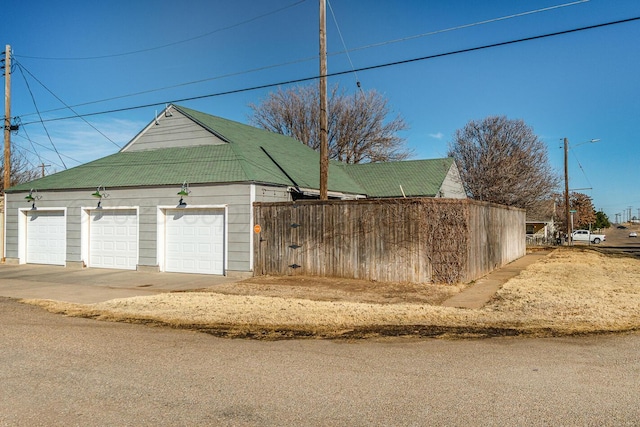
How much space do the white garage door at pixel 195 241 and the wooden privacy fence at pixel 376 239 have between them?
1449mm

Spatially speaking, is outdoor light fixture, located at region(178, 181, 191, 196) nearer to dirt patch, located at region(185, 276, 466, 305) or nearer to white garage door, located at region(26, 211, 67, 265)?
dirt patch, located at region(185, 276, 466, 305)

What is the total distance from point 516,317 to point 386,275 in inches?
199

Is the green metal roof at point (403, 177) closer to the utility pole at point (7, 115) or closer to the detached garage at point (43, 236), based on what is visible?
the detached garage at point (43, 236)

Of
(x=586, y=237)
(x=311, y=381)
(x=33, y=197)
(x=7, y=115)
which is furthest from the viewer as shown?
(x=586, y=237)

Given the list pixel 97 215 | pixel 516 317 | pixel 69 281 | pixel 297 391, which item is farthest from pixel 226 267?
pixel 297 391

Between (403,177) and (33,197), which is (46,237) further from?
(403,177)

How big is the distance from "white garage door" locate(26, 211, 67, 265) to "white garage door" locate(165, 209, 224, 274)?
206 inches

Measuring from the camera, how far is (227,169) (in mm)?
16094

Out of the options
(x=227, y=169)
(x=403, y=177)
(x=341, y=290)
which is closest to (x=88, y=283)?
(x=227, y=169)

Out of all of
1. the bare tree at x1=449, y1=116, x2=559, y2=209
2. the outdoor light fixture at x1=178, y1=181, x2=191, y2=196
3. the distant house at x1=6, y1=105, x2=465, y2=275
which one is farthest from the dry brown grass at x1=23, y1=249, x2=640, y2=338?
Answer: the bare tree at x1=449, y1=116, x2=559, y2=209

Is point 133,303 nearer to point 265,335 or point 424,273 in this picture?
point 265,335

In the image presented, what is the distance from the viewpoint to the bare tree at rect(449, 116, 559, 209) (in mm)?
39688

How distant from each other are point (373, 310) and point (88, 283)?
904 cm

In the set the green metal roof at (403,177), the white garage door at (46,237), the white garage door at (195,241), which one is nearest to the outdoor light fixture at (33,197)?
the white garage door at (46,237)
